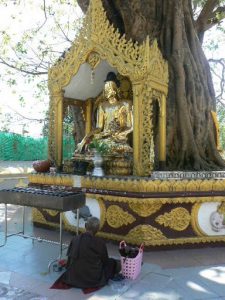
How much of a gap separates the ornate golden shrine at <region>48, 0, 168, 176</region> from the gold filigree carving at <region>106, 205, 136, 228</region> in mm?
618

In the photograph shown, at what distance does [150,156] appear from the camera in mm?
5426

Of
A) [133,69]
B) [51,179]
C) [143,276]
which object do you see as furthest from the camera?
[51,179]

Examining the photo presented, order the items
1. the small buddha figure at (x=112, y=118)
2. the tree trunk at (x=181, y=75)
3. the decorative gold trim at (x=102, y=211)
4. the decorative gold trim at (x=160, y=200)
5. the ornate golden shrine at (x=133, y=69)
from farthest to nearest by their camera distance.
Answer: the small buddha figure at (x=112, y=118) → the tree trunk at (x=181, y=75) → the ornate golden shrine at (x=133, y=69) → the decorative gold trim at (x=102, y=211) → the decorative gold trim at (x=160, y=200)

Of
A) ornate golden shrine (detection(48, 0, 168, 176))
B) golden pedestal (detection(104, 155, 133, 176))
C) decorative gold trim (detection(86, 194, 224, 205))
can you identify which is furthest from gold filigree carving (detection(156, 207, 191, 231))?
golden pedestal (detection(104, 155, 133, 176))

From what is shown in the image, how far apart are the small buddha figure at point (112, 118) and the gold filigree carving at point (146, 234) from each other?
2013mm

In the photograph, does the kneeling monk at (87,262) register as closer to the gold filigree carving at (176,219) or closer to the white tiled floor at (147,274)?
the white tiled floor at (147,274)

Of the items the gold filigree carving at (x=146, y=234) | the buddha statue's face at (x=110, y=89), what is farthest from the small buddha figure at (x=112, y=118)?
the gold filigree carving at (x=146, y=234)

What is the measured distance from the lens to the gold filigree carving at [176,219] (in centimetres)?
495

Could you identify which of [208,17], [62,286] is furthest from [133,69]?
[208,17]

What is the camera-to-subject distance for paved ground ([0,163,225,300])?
3.39 metres

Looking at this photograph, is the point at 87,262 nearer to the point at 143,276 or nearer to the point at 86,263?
the point at 86,263

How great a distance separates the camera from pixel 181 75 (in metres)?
6.54

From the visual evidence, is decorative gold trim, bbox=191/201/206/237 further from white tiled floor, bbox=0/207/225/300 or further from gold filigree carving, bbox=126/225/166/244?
gold filigree carving, bbox=126/225/166/244

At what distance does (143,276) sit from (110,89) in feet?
12.8
